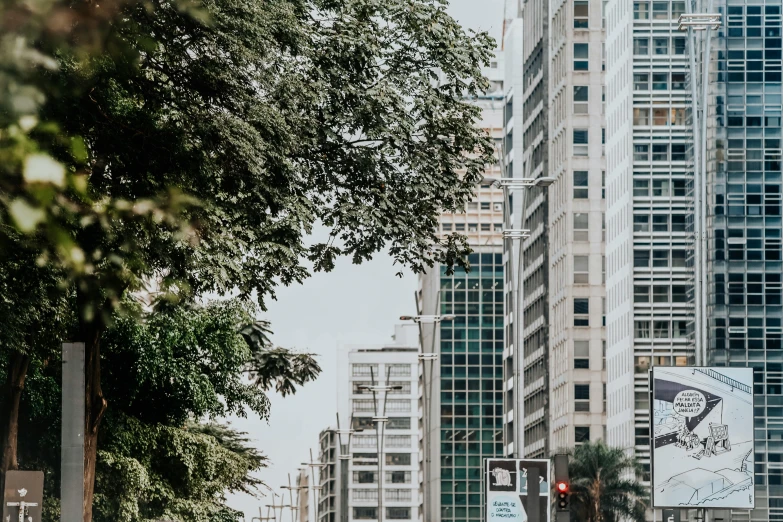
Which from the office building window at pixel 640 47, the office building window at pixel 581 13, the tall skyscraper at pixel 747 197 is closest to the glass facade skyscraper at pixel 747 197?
the tall skyscraper at pixel 747 197

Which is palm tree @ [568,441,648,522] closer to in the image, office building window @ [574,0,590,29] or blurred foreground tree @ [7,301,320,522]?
blurred foreground tree @ [7,301,320,522]

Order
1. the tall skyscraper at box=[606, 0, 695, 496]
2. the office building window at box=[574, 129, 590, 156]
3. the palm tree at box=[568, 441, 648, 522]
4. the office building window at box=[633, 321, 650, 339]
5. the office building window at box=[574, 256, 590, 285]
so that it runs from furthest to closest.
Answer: the office building window at box=[574, 129, 590, 156]
the office building window at box=[574, 256, 590, 285]
the tall skyscraper at box=[606, 0, 695, 496]
the office building window at box=[633, 321, 650, 339]
the palm tree at box=[568, 441, 648, 522]

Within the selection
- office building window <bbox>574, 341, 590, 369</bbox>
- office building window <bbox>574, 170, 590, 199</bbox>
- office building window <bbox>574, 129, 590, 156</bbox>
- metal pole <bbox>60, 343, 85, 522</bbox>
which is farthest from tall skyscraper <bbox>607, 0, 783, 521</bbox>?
metal pole <bbox>60, 343, 85, 522</bbox>

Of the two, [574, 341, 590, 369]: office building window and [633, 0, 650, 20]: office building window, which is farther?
[574, 341, 590, 369]: office building window

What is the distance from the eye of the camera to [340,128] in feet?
75.4

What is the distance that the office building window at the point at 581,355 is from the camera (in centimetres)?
13538

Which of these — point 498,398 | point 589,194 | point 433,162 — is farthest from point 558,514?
point 498,398

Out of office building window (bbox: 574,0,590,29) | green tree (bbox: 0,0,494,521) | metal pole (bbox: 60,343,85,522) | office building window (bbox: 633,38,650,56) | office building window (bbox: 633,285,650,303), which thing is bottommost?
metal pole (bbox: 60,343,85,522)

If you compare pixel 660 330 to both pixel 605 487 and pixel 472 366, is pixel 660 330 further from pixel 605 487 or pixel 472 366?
pixel 472 366

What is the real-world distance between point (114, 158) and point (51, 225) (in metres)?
14.2

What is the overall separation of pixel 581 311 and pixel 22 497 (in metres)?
121

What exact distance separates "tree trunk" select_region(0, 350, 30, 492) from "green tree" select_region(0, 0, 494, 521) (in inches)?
202

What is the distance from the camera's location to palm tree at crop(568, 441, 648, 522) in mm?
88688

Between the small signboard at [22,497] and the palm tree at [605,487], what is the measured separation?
72690 mm
